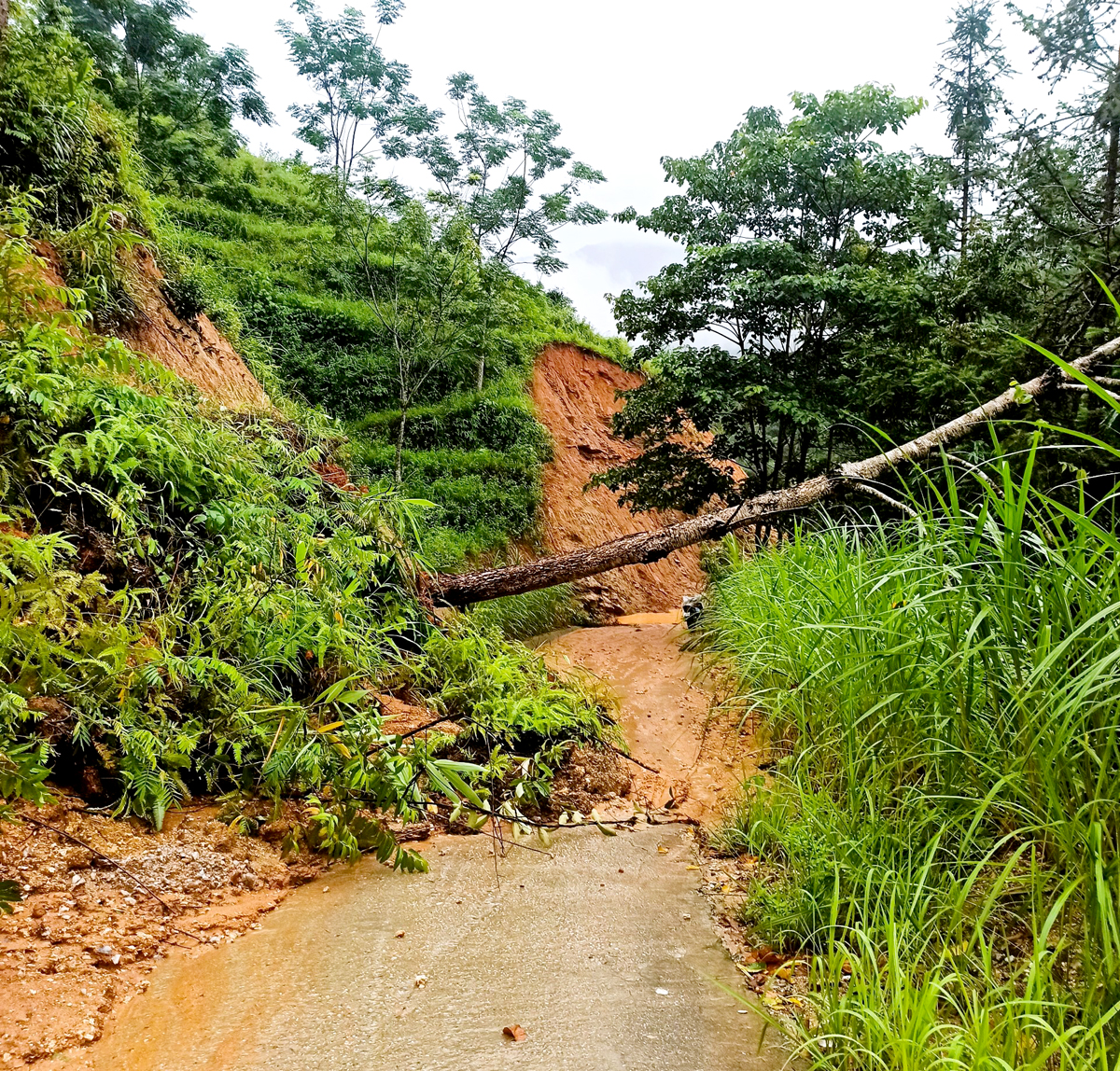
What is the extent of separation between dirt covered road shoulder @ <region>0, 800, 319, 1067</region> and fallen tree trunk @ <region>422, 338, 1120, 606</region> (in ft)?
8.43

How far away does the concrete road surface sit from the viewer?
4.89 ft

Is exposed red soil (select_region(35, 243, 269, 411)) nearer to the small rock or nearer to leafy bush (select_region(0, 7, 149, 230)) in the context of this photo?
leafy bush (select_region(0, 7, 149, 230))

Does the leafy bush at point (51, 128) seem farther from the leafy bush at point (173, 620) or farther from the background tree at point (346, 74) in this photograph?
the background tree at point (346, 74)

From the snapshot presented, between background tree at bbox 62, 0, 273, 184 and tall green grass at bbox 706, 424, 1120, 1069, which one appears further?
background tree at bbox 62, 0, 273, 184

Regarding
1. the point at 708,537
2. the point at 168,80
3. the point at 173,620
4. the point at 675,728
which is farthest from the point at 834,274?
the point at 168,80

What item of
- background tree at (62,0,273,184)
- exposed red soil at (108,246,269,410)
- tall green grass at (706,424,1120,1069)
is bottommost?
tall green grass at (706,424,1120,1069)

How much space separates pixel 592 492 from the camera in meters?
13.4

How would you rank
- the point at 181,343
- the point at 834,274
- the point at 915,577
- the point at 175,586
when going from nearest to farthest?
the point at 915,577 → the point at 175,586 → the point at 181,343 → the point at 834,274

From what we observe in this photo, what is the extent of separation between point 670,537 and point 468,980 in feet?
14.0

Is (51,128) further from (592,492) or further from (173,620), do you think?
(592,492)

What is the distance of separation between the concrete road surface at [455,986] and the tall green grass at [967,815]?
1.01ft

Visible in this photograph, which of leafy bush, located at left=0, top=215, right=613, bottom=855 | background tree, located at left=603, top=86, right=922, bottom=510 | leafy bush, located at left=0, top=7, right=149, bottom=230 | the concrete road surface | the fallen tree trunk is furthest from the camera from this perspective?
background tree, located at left=603, top=86, right=922, bottom=510

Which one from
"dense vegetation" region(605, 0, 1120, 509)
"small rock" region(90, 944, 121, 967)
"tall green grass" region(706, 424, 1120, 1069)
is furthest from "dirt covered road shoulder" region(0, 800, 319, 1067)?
"dense vegetation" region(605, 0, 1120, 509)

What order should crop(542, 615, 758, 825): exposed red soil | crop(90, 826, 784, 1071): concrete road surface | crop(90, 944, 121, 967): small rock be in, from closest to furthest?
crop(90, 826, 784, 1071): concrete road surface → crop(90, 944, 121, 967): small rock → crop(542, 615, 758, 825): exposed red soil
